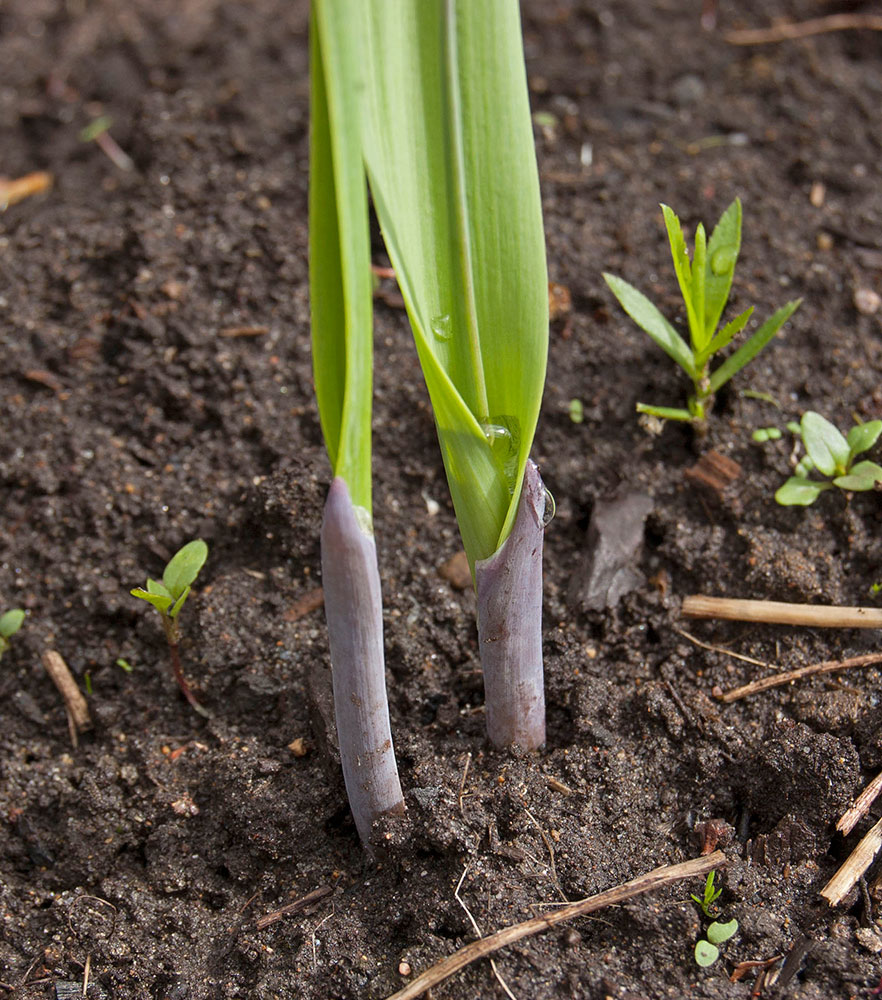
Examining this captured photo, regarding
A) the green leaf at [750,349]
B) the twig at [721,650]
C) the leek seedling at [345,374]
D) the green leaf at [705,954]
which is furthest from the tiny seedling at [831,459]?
the leek seedling at [345,374]

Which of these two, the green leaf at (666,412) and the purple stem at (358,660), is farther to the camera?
the green leaf at (666,412)

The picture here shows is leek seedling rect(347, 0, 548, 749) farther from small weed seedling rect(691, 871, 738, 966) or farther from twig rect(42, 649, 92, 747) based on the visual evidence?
twig rect(42, 649, 92, 747)

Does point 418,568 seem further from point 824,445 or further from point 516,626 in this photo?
point 824,445

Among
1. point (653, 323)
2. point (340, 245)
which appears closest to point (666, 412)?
point (653, 323)

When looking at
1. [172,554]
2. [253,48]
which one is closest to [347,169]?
[172,554]

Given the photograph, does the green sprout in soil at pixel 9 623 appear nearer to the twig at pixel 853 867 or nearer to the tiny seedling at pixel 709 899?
the tiny seedling at pixel 709 899

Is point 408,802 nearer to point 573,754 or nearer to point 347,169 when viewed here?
point 573,754

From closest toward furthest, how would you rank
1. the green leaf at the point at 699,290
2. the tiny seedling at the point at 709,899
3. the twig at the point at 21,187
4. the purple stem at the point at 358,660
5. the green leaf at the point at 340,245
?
1. the green leaf at the point at 340,245
2. the purple stem at the point at 358,660
3. the tiny seedling at the point at 709,899
4. the green leaf at the point at 699,290
5. the twig at the point at 21,187

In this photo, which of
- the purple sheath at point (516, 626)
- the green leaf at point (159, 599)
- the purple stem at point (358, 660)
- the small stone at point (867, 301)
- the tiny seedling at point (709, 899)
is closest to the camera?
the purple stem at point (358, 660)
